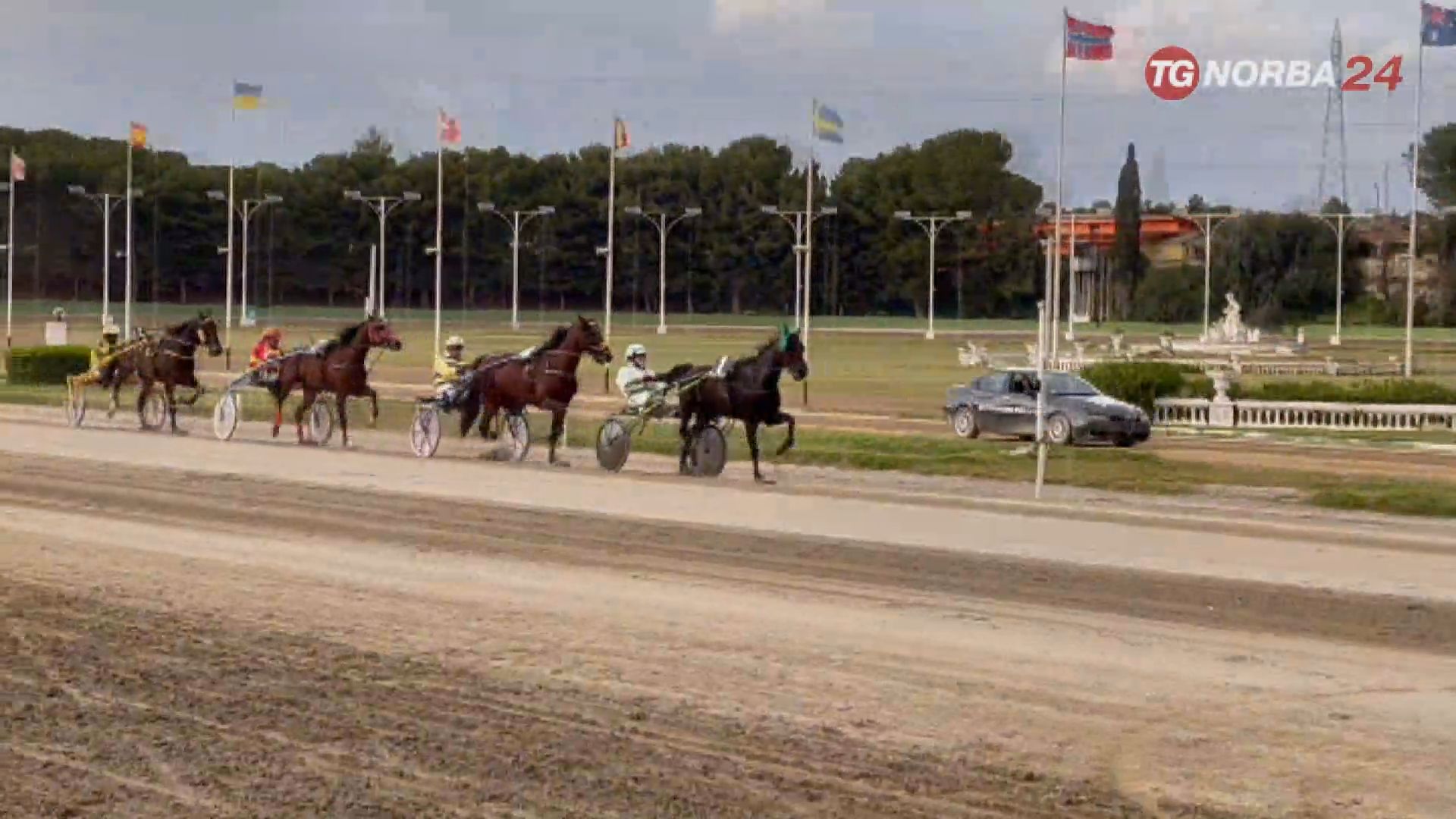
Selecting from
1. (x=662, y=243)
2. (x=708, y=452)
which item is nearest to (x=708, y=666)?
(x=708, y=452)

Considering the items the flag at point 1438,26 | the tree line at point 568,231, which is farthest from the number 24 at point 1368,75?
the tree line at point 568,231

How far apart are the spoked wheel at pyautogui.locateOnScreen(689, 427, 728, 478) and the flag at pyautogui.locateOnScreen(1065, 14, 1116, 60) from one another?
739 centimetres

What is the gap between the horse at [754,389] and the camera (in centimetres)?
2389

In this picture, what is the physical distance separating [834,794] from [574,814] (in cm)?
106

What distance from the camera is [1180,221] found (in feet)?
289

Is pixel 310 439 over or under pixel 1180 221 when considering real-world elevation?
under

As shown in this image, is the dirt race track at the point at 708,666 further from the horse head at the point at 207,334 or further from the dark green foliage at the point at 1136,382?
the dark green foliage at the point at 1136,382

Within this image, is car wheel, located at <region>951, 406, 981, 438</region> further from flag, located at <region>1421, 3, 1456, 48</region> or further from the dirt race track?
flag, located at <region>1421, 3, 1456, 48</region>

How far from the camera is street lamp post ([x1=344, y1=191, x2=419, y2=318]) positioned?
63750 mm

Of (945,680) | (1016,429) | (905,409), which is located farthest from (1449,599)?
(905,409)

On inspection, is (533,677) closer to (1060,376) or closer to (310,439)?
(310,439)

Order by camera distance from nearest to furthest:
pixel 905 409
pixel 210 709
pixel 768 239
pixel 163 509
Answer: pixel 210 709 < pixel 163 509 < pixel 905 409 < pixel 768 239

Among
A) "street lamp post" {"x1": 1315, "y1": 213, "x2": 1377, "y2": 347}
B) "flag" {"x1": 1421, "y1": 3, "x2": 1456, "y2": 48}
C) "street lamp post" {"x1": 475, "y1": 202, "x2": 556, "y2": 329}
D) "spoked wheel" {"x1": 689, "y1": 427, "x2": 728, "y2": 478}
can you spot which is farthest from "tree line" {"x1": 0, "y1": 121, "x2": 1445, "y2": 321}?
"spoked wheel" {"x1": 689, "y1": 427, "x2": 728, "y2": 478}

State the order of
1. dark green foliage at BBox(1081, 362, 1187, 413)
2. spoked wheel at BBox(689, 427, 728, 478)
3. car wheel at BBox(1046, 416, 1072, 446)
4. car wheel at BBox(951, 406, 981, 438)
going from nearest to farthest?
spoked wheel at BBox(689, 427, 728, 478), car wheel at BBox(1046, 416, 1072, 446), car wheel at BBox(951, 406, 981, 438), dark green foliage at BBox(1081, 362, 1187, 413)
